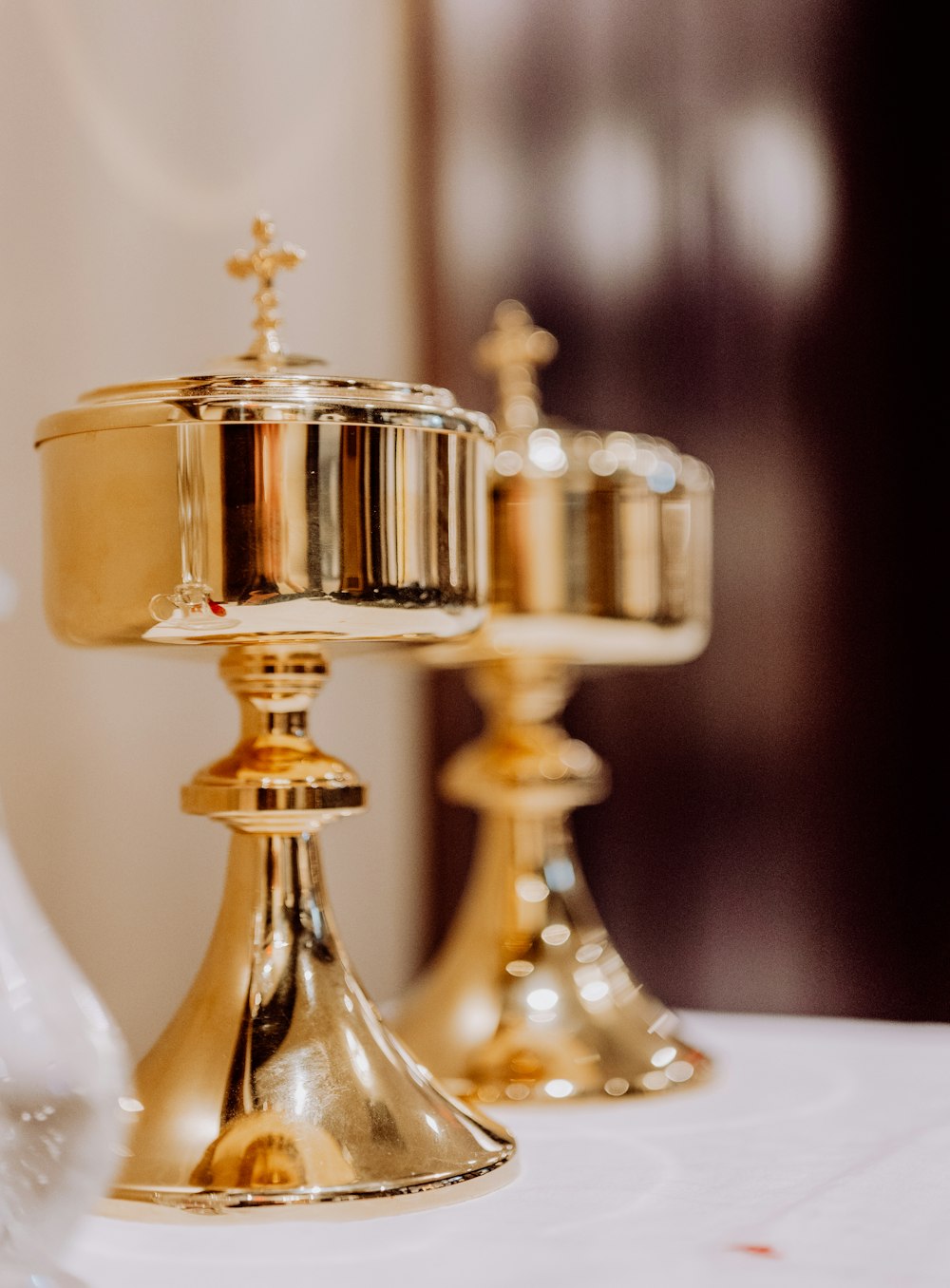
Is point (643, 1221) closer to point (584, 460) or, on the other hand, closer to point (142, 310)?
point (584, 460)

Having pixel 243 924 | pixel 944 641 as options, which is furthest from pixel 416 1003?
pixel 944 641

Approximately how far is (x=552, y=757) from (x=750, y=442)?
0.43 meters

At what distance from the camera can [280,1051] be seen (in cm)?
59

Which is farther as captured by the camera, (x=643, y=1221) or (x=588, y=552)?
(x=588, y=552)

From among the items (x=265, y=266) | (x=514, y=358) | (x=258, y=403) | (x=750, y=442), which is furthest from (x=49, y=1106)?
(x=750, y=442)

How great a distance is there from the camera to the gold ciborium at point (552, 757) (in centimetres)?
79

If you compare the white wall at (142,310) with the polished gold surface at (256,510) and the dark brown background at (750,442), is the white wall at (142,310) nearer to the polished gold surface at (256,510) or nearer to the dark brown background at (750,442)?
the polished gold surface at (256,510)

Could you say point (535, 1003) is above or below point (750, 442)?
below

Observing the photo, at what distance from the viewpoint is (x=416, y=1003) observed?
856 millimetres

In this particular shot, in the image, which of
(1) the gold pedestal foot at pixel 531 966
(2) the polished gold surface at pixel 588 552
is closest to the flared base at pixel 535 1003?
(1) the gold pedestal foot at pixel 531 966

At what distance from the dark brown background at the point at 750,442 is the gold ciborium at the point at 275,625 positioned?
605 millimetres

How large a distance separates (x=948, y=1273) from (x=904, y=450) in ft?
2.49

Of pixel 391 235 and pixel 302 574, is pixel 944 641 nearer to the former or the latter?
pixel 391 235

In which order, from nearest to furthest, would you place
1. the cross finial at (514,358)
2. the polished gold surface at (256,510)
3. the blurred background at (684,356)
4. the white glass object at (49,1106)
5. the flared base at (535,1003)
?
1. the white glass object at (49,1106)
2. the polished gold surface at (256,510)
3. the flared base at (535,1003)
4. the cross finial at (514,358)
5. the blurred background at (684,356)
